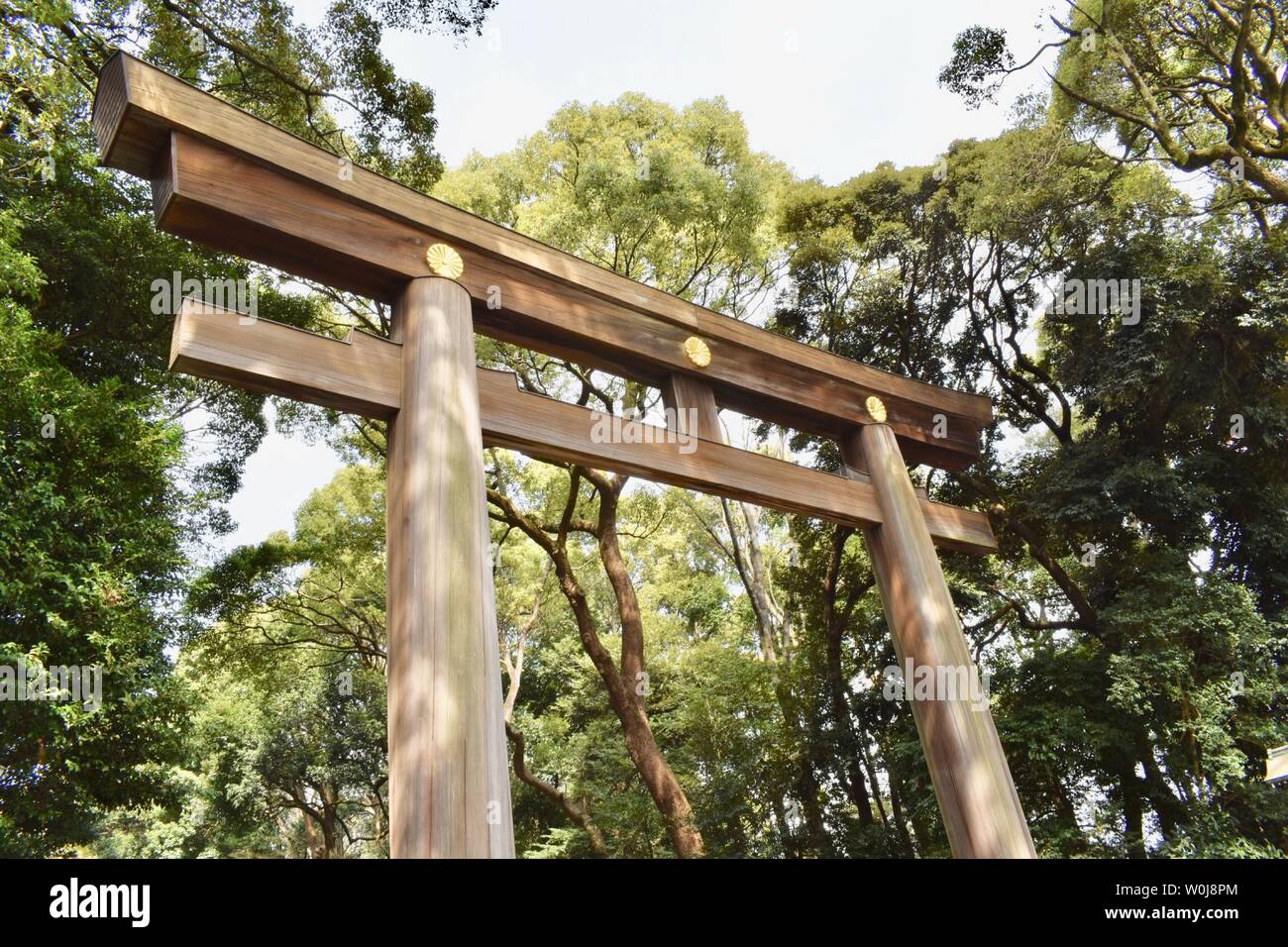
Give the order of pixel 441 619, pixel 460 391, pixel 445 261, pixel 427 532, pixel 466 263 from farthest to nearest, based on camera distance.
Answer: pixel 466 263 < pixel 445 261 < pixel 460 391 < pixel 427 532 < pixel 441 619

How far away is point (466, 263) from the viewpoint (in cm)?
372

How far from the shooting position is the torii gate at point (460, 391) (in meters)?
2.70

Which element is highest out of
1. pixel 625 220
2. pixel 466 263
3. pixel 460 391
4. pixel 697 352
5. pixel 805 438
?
pixel 625 220

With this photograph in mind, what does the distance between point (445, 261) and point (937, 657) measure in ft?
10.8

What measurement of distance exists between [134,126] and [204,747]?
15187mm

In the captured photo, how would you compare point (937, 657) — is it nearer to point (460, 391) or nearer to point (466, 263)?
point (460, 391)

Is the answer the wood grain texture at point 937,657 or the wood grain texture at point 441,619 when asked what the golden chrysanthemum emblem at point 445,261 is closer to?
the wood grain texture at point 441,619

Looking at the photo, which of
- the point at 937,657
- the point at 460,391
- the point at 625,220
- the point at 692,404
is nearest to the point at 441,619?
the point at 460,391

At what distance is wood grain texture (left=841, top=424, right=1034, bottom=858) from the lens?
395 centimetres

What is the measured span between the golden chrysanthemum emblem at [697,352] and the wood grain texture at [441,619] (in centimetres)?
145

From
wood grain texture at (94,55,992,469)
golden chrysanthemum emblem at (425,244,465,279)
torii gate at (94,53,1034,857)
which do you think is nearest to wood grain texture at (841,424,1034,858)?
torii gate at (94,53,1034,857)

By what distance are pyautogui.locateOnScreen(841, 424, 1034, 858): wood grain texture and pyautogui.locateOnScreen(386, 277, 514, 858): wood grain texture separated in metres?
2.54

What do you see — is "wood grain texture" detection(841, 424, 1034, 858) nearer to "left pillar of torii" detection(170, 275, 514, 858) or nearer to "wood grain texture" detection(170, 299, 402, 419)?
"left pillar of torii" detection(170, 275, 514, 858)

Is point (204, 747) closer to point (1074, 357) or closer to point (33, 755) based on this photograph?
point (33, 755)
